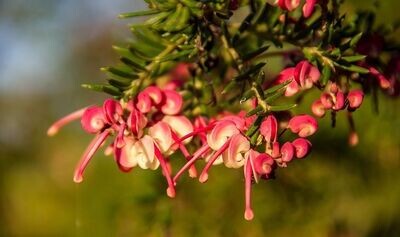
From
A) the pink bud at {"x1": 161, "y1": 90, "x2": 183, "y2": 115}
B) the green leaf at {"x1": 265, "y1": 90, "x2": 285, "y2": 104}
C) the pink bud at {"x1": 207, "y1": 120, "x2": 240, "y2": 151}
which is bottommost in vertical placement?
the pink bud at {"x1": 161, "y1": 90, "x2": 183, "y2": 115}

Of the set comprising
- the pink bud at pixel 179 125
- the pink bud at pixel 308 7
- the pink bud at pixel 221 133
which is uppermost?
the pink bud at pixel 308 7


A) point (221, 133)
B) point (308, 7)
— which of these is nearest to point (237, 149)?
point (221, 133)

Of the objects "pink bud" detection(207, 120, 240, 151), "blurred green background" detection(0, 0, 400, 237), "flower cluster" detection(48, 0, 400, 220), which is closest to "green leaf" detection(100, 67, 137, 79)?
"flower cluster" detection(48, 0, 400, 220)

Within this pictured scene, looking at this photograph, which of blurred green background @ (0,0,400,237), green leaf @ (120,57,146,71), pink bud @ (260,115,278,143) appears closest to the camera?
pink bud @ (260,115,278,143)

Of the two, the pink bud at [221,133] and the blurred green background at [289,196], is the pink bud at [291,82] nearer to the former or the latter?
the pink bud at [221,133]

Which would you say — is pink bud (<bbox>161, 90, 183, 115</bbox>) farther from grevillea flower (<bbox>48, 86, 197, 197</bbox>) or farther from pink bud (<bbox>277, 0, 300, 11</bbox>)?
pink bud (<bbox>277, 0, 300, 11</bbox>)

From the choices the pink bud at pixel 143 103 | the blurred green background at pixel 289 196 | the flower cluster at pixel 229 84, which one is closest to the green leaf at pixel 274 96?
the flower cluster at pixel 229 84
